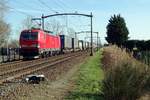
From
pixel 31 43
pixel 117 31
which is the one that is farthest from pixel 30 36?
pixel 117 31

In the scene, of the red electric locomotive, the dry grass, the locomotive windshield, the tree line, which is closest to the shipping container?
the tree line

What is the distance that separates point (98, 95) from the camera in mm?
15180

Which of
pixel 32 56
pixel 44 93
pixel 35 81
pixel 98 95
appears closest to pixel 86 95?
pixel 98 95

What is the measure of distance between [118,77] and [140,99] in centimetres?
98

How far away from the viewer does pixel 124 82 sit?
13.1m

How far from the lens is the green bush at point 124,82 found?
12.9 meters

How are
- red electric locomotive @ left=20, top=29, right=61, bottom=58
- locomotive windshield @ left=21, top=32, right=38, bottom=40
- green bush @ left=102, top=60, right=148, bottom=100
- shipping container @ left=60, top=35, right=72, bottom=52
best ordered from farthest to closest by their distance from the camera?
shipping container @ left=60, top=35, right=72, bottom=52 → locomotive windshield @ left=21, top=32, right=38, bottom=40 → red electric locomotive @ left=20, top=29, right=61, bottom=58 → green bush @ left=102, top=60, right=148, bottom=100

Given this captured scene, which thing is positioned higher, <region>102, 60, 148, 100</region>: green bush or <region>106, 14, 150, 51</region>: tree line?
<region>106, 14, 150, 51</region>: tree line

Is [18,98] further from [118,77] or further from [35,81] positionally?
[35,81]

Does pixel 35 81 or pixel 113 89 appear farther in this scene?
pixel 35 81

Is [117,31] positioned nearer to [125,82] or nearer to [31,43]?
[31,43]

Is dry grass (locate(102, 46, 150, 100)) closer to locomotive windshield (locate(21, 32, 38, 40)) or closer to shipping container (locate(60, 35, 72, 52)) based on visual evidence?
locomotive windshield (locate(21, 32, 38, 40))

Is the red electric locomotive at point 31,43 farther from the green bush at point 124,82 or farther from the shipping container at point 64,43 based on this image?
the green bush at point 124,82

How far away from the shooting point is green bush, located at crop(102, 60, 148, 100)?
1294 centimetres
